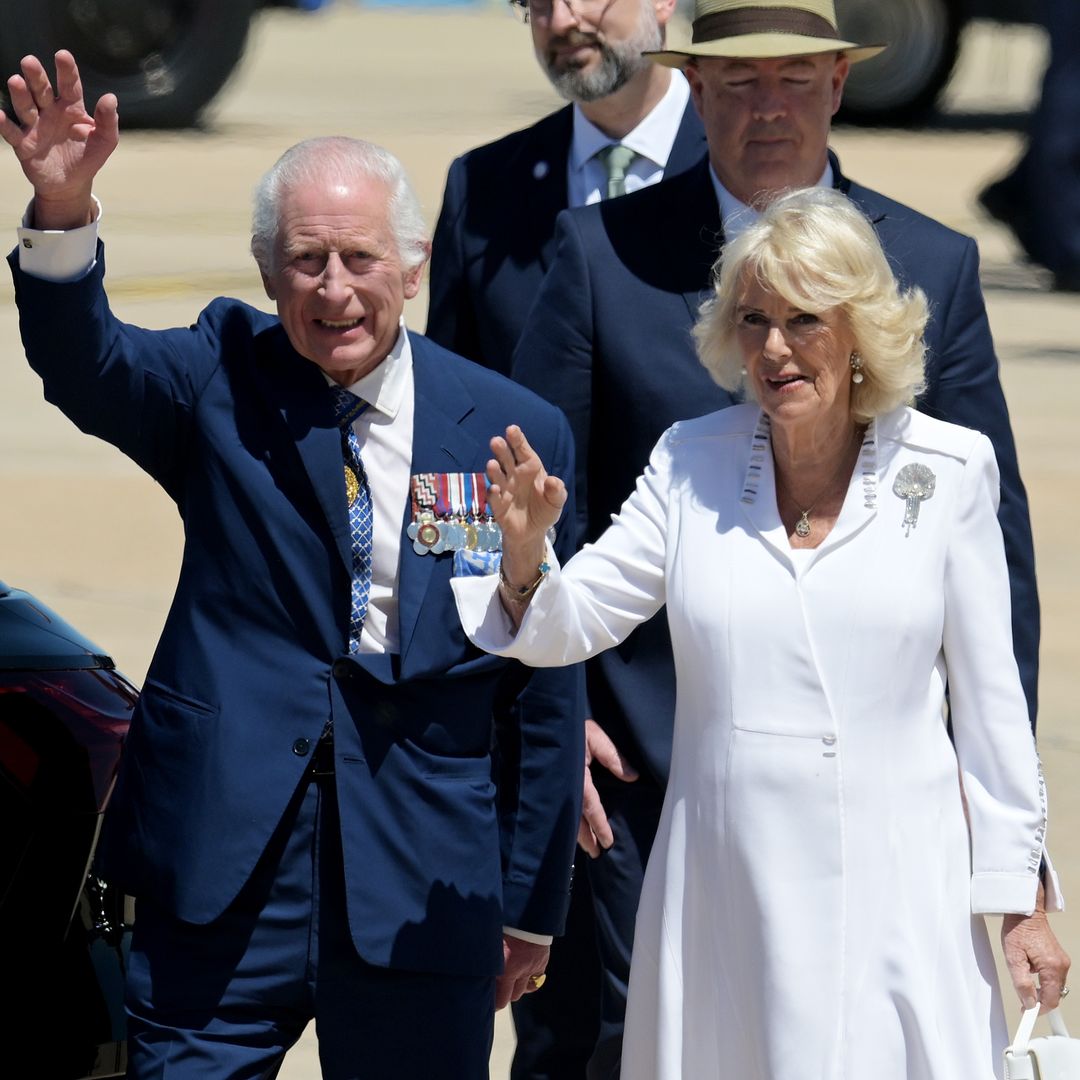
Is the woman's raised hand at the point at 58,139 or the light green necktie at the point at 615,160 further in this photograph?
the light green necktie at the point at 615,160

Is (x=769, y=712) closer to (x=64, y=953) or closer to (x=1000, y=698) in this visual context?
(x=1000, y=698)

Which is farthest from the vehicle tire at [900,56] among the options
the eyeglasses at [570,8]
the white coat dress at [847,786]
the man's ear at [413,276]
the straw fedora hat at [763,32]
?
the white coat dress at [847,786]

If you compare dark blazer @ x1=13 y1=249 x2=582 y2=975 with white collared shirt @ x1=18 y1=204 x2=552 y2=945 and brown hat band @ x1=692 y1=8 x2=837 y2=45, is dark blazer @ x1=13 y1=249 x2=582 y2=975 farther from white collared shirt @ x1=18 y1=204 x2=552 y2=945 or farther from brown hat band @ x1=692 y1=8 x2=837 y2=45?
brown hat band @ x1=692 y1=8 x2=837 y2=45

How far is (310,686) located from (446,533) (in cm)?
27

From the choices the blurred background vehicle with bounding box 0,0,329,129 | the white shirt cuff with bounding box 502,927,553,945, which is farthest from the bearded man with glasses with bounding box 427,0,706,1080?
the blurred background vehicle with bounding box 0,0,329,129

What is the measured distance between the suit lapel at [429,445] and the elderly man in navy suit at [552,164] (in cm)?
106

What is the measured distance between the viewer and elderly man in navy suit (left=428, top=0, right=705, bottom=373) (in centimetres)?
446

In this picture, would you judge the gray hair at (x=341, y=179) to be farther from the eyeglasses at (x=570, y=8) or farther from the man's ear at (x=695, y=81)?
the eyeglasses at (x=570, y=8)

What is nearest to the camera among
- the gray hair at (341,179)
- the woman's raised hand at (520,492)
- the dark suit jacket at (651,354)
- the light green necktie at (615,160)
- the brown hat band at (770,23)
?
the woman's raised hand at (520,492)

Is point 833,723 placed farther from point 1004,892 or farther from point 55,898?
point 55,898

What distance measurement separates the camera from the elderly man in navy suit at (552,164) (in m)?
4.46

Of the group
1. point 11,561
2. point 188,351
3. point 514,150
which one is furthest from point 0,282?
point 188,351

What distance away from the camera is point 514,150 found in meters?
4.67

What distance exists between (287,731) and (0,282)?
33.0 feet
